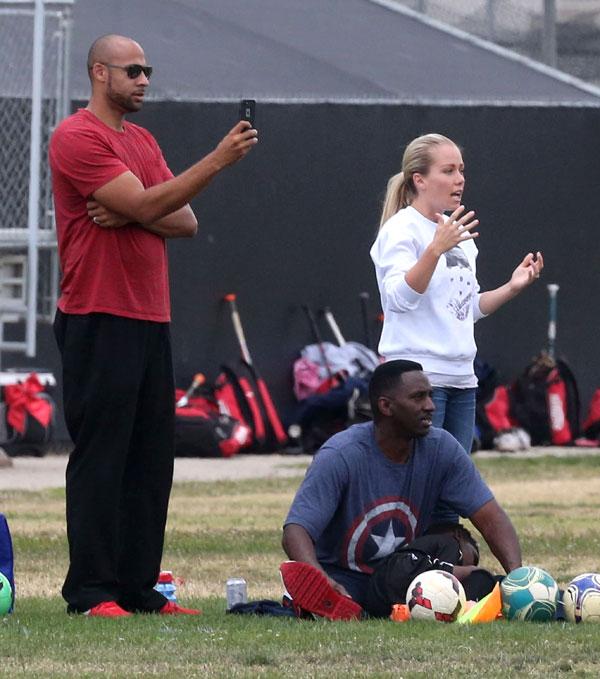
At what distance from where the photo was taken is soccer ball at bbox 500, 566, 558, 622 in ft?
21.1

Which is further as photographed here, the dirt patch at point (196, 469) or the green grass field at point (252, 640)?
the dirt patch at point (196, 469)

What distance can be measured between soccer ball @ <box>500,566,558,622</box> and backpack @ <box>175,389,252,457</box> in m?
8.52

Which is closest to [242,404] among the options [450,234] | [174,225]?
[450,234]

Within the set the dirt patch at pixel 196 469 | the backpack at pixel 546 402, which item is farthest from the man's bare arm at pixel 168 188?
the backpack at pixel 546 402

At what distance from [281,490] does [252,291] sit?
3.88m

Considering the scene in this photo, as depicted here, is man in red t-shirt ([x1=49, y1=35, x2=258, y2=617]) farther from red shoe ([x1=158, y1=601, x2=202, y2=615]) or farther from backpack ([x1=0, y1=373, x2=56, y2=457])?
backpack ([x1=0, y1=373, x2=56, y2=457])

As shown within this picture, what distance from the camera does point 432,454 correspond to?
6.66 meters

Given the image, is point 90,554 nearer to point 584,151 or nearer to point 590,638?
point 590,638

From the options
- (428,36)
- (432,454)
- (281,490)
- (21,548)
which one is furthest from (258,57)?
(432,454)

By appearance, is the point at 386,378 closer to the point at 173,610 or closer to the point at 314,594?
the point at 314,594

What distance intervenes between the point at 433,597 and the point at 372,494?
1.56ft

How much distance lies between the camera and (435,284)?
7008 millimetres

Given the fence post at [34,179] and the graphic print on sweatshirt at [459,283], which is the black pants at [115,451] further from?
the fence post at [34,179]

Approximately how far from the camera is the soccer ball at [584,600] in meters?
6.39
